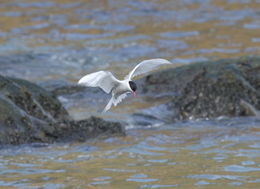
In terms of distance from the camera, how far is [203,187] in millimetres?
6383

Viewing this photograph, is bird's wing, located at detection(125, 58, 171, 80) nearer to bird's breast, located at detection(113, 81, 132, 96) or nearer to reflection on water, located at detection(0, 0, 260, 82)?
bird's breast, located at detection(113, 81, 132, 96)

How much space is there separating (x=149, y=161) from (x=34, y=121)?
5.30 ft

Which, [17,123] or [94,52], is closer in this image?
[17,123]

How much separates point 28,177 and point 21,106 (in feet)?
6.02

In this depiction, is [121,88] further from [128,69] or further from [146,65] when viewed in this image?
[128,69]

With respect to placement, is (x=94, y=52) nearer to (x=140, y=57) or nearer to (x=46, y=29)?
(x=140, y=57)

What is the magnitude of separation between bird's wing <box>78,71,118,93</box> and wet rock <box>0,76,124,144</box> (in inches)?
65.1

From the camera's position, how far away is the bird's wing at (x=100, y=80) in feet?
19.4

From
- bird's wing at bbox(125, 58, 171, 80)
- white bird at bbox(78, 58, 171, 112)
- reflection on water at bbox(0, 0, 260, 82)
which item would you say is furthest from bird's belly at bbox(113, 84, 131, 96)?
reflection on water at bbox(0, 0, 260, 82)

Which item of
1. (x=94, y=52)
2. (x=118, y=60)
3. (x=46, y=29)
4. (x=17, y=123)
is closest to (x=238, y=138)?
(x=17, y=123)

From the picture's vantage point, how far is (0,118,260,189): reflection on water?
6660 mm

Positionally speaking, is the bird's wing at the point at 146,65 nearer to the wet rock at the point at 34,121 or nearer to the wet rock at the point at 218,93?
the wet rock at the point at 34,121

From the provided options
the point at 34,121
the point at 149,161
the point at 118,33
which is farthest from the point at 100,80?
the point at 118,33

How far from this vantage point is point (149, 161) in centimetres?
752
